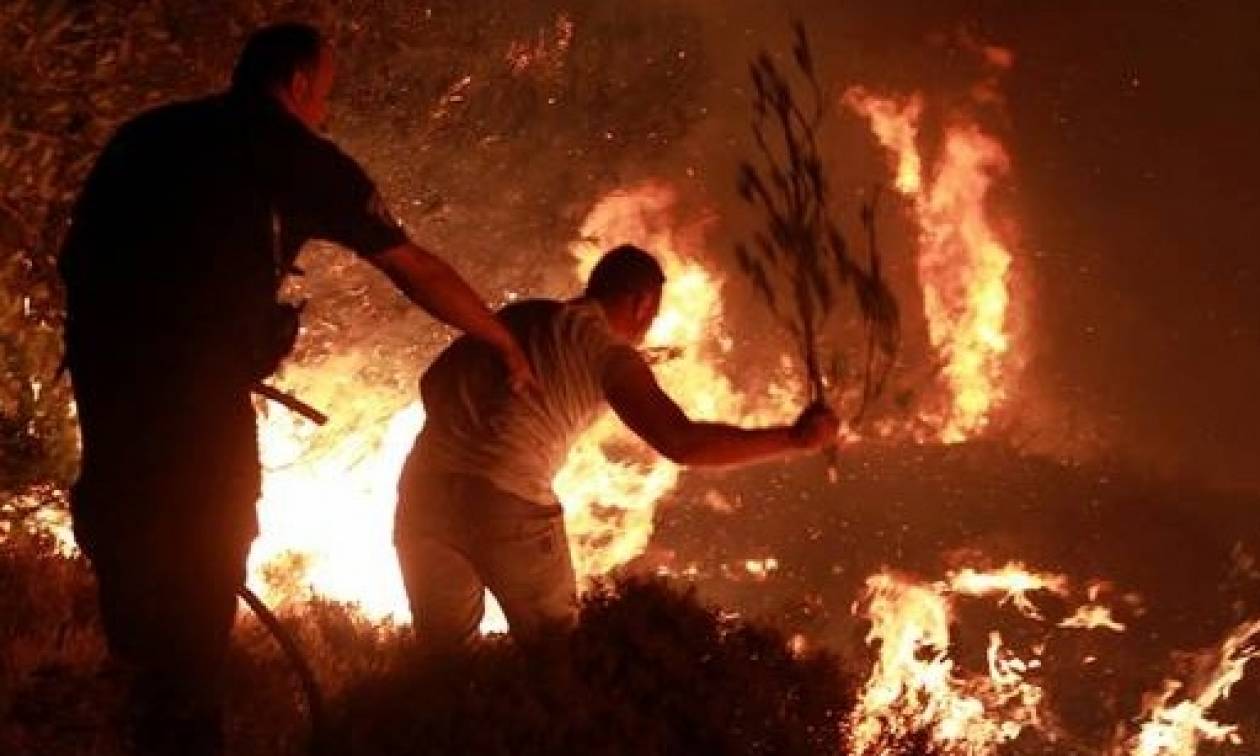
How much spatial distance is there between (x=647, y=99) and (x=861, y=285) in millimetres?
5633

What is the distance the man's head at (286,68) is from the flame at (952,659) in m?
5.84

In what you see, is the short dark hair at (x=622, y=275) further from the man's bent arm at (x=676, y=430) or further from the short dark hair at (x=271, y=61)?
the short dark hair at (x=271, y=61)

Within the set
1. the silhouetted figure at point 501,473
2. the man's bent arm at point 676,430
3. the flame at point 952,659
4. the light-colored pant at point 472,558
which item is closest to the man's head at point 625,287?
the silhouetted figure at point 501,473

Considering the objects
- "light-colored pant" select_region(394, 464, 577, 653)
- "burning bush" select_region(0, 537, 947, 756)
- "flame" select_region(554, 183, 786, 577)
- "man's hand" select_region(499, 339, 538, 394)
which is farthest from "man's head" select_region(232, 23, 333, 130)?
"flame" select_region(554, 183, 786, 577)

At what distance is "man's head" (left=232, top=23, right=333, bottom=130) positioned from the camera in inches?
146

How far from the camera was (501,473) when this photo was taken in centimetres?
440

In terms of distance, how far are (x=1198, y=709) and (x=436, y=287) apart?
34.3 feet

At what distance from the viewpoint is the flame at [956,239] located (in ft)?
35.5

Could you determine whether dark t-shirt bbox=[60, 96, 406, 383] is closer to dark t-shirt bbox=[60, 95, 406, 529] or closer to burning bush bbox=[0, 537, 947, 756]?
dark t-shirt bbox=[60, 95, 406, 529]

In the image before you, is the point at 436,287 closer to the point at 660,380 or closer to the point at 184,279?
the point at 184,279

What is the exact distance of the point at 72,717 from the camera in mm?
3305

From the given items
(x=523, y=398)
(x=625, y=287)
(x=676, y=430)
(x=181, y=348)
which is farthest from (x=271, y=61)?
(x=676, y=430)

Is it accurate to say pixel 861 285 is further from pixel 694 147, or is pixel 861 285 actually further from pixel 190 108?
pixel 694 147

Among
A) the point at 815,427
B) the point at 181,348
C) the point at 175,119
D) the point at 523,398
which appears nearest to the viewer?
the point at 181,348
